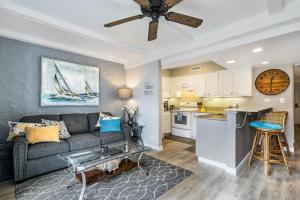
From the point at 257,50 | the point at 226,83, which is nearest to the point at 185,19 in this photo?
the point at 257,50

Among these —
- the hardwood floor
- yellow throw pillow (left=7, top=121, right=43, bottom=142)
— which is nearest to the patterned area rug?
the hardwood floor

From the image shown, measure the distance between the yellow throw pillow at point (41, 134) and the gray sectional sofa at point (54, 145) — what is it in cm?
8

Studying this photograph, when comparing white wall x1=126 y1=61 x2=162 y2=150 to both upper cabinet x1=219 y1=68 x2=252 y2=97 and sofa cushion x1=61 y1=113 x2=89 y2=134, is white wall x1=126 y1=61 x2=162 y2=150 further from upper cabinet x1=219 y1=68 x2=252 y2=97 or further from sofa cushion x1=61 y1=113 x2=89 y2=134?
upper cabinet x1=219 y1=68 x2=252 y2=97

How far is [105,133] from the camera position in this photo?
349cm

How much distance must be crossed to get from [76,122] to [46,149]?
105 centimetres

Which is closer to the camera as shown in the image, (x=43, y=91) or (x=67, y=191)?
(x=67, y=191)

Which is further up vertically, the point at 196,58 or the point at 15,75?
the point at 196,58

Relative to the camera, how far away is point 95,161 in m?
2.06

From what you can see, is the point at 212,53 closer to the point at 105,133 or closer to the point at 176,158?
the point at 176,158

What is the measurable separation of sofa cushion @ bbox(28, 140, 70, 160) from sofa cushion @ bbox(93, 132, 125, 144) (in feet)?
2.26

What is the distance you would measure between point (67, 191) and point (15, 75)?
8.02ft

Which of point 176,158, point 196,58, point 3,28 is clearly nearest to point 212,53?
point 196,58

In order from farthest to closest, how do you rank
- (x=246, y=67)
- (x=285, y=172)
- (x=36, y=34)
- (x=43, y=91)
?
(x=246, y=67) < (x=43, y=91) < (x=36, y=34) < (x=285, y=172)

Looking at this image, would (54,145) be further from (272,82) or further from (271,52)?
(272,82)
